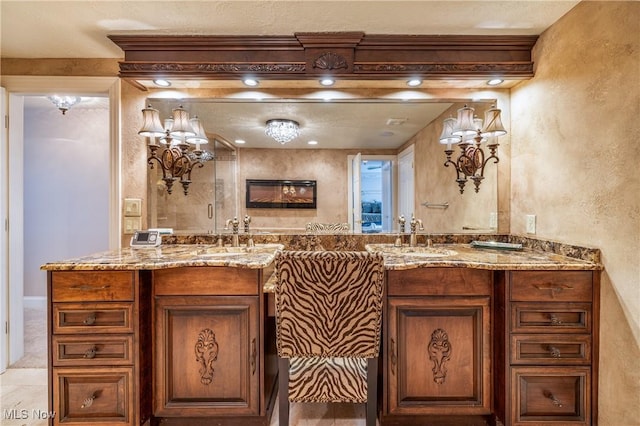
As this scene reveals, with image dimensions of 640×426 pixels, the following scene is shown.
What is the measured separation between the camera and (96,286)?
148 cm

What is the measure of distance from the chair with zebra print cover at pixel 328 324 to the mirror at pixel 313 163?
3.29 feet

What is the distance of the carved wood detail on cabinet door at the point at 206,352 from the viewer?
155cm

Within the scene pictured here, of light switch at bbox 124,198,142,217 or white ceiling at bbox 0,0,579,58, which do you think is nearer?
white ceiling at bbox 0,0,579,58

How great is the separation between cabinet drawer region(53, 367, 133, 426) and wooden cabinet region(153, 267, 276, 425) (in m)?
0.13

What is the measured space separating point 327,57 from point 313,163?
73cm

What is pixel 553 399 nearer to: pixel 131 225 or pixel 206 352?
pixel 206 352

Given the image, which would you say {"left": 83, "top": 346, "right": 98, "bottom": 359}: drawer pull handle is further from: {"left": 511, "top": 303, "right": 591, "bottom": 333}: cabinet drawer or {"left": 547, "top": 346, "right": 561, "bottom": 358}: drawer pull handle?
{"left": 547, "top": 346, "right": 561, "bottom": 358}: drawer pull handle

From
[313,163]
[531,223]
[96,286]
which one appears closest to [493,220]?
[531,223]

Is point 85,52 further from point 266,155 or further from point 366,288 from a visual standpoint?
point 366,288

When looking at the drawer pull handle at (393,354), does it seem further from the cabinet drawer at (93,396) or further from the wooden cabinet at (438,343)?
the cabinet drawer at (93,396)

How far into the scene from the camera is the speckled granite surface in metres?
1.49

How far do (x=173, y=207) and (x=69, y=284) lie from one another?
34.4 inches

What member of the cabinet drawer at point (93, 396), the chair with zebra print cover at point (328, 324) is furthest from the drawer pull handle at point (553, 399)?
the cabinet drawer at point (93, 396)

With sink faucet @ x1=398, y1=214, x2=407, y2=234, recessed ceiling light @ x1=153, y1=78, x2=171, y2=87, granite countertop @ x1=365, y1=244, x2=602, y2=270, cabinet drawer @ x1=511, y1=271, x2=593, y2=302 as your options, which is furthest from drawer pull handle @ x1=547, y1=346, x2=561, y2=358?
recessed ceiling light @ x1=153, y1=78, x2=171, y2=87
